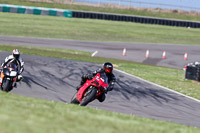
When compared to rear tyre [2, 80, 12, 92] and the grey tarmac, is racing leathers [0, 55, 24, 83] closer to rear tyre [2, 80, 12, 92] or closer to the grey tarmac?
rear tyre [2, 80, 12, 92]

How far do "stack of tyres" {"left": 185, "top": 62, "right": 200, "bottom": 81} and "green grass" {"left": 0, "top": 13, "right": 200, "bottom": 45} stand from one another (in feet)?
67.2

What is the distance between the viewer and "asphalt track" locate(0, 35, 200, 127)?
44.1 ft

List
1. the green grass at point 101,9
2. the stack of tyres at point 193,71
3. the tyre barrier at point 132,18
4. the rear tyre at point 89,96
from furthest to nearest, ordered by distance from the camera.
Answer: the green grass at point 101,9
the tyre barrier at point 132,18
the stack of tyres at point 193,71
the rear tyre at point 89,96

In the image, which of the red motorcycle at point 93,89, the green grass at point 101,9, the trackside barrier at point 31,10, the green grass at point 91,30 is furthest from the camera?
the green grass at point 101,9

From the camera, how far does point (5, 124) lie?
235 inches

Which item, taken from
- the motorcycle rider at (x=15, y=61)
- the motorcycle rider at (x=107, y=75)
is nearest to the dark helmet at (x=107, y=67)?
the motorcycle rider at (x=107, y=75)

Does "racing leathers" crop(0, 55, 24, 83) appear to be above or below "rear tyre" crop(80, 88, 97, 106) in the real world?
above

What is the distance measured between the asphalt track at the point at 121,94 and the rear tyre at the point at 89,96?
1655 millimetres

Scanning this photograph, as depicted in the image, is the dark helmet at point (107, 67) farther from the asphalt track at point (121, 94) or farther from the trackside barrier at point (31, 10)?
the trackside barrier at point (31, 10)

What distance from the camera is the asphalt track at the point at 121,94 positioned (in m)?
13.4

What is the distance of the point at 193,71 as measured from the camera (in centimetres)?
2166

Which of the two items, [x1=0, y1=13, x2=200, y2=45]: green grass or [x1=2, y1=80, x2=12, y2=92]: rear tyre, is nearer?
[x1=2, y1=80, x2=12, y2=92]: rear tyre

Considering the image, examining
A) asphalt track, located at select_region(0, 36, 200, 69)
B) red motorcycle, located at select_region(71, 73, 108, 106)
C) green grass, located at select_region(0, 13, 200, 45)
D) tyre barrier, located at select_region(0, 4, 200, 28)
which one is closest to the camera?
red motorcycle, located at select_region(71, 73, 108, 106)

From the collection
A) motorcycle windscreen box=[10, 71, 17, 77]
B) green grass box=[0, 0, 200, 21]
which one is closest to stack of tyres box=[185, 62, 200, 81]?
motorcycle windscreen box=[10, 71, 17, 77]
